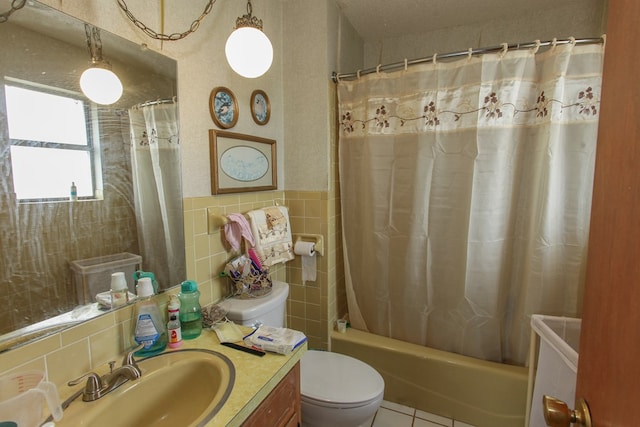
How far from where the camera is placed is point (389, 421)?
67.4 inches

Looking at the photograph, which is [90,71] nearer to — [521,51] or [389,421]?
[521,51]

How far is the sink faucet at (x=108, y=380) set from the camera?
78 cm

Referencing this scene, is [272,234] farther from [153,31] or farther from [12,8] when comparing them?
[12,8]

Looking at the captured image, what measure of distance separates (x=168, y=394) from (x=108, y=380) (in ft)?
0.59

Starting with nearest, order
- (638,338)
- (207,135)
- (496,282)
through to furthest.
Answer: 1. (638,338)
2. (207,135)
3. (496,282)

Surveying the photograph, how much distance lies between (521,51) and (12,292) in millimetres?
2177

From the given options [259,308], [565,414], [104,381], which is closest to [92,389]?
[104,381]

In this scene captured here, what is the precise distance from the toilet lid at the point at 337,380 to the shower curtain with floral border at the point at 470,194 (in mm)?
493

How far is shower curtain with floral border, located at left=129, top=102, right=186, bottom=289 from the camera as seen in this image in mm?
1046

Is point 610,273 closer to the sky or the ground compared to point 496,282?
closer to the sky

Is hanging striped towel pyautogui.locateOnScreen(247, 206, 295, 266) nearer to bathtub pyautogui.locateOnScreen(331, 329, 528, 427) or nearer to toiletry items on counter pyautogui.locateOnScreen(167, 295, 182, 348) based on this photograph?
toiletry items on counter pyautogui.locateOnScreen(167, 295, 182, 348)

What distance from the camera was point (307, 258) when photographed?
1.87 m

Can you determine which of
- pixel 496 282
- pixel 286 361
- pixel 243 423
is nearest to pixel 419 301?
pixel 496 282

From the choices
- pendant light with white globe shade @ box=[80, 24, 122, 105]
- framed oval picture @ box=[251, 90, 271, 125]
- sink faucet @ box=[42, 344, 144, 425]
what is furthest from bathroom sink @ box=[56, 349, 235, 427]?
framed oval picture @ box=[251, 90, 271, 125]
